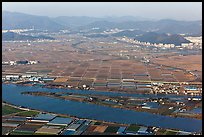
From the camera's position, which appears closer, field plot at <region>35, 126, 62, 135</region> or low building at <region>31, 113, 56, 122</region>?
field plot at <region>35, 126, 62, 135</region>

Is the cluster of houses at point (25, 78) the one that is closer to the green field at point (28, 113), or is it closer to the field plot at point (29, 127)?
the green field at point (28, 113)

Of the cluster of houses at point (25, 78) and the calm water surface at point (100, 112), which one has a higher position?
the cluster of houses at point (25, 78)

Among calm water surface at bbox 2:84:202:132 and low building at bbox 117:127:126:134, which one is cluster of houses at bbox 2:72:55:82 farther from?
low building at bbox 117:127:126:134

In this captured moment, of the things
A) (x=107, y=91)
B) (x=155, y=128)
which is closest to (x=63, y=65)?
(x=107, y=91)

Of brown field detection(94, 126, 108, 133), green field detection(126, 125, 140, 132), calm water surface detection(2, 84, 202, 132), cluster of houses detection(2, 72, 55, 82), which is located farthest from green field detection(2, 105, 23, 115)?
cluster of houses detection(2, 72, 55, 82)

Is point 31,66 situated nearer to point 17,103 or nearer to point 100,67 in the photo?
point 100,67

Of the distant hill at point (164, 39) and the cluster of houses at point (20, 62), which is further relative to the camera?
the distant hill at point (164, 39)

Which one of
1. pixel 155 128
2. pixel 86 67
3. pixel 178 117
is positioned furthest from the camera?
pixel 86 67

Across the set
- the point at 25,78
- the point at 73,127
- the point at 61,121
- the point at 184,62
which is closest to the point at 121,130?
the point at 73,127

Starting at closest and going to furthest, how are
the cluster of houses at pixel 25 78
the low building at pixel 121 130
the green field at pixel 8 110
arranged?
the low building at pixel 121 130 < the green field at pixel 8 110 < the cluster of houses at pixel 25 78

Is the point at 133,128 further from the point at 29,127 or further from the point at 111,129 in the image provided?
the point at 29,127

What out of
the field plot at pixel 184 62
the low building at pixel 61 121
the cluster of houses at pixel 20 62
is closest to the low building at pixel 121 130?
the low building at pixel 61 121
